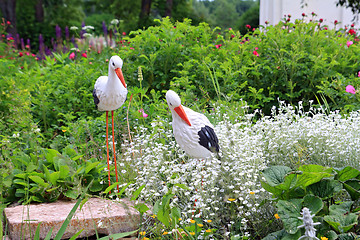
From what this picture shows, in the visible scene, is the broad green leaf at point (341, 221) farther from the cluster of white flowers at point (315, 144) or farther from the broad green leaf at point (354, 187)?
the cluster of white flowers at point (315, 144)

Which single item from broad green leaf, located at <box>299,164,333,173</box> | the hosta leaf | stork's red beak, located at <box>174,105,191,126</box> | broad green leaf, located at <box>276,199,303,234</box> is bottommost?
the hosta leaf

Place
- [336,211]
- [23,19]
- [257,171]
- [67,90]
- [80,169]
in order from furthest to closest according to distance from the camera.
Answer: [23,19]
[67,90]
[80,169]
[257,171]
[336,211]

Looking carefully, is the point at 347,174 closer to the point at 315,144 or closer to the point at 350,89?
the point at 315,144

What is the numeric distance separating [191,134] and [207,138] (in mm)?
101

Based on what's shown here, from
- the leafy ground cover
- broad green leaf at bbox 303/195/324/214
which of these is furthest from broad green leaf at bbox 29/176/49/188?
broad green leaf at bbox 303/195/324/214

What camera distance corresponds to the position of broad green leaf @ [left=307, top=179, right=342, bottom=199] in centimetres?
203

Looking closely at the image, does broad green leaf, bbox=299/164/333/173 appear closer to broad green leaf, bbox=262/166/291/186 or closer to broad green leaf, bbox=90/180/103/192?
broad green leaf, bbox=262/166/291/186

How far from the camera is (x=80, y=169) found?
109 inches

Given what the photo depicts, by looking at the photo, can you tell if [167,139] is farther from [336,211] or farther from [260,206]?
[336,211]

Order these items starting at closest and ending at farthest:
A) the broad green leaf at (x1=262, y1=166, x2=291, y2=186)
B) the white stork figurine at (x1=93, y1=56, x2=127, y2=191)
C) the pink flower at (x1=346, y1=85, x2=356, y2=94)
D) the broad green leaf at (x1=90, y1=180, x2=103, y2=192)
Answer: the broad green leaf at (x1=262, y1=166, x2=291, y2=186)
the white stork figurine at (x1=93, y1=56, x2=127, y2=191)
the broad green leaf at (x1=90, y1=180, x2=103, y2=192)
the pink flower at (x1=346, y1=85, x2=356, y2=94)

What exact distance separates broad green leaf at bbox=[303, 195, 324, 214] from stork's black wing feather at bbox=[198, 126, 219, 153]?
22.8 inches

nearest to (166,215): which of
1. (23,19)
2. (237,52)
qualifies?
(237,52)

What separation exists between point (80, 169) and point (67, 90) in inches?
76.6

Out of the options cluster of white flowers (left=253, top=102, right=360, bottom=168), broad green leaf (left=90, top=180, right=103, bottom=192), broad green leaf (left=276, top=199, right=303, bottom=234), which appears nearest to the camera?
broad green leaf (left=276, top=199, right=303, bottom=234)
